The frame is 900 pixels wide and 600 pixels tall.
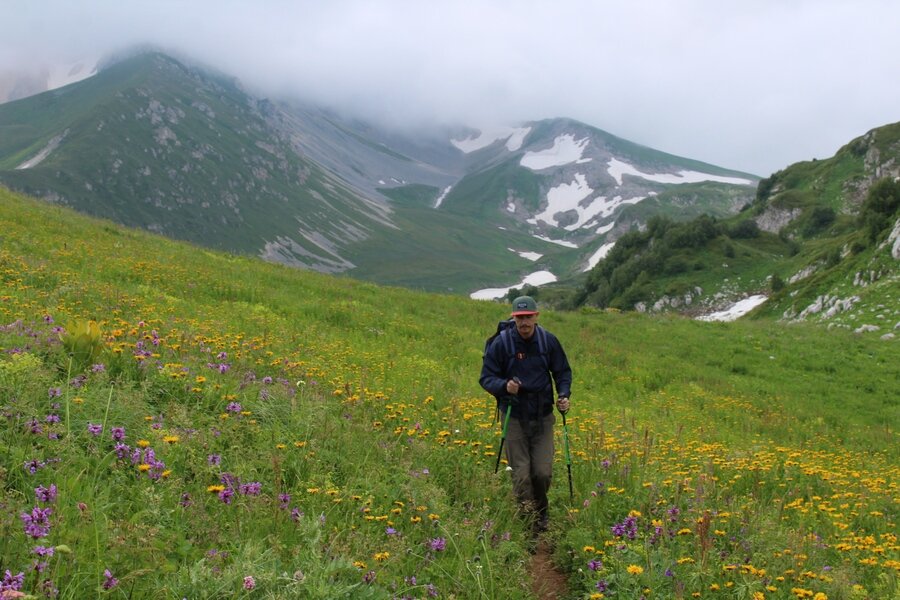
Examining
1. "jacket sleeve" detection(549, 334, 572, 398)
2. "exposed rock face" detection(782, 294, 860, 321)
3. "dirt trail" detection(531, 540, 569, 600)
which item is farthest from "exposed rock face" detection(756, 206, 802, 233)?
"dirt trail" detection(531, 540, 569, 600)

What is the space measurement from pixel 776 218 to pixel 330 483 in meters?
85.4

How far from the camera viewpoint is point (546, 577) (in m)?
6.22

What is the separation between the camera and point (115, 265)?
16.0 metres

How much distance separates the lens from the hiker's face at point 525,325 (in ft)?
24.3

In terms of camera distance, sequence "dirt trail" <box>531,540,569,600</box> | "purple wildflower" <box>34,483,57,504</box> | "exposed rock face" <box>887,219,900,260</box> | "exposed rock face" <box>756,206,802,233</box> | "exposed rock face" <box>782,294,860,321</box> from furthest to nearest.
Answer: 1. "exposed rock face" <box>756,206,802,233</box>
2. "exposed rock face" <box>887,219,900,260</box>
3. "exposed rock face" <box>782,294,860,321</box>
4. "dirt trail" <box>531,540,569,600</box>
5. "purple wildflower" <box>34,483,57,504</box>

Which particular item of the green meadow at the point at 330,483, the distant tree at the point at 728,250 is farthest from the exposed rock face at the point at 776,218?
the green meadow at the point at 330,483

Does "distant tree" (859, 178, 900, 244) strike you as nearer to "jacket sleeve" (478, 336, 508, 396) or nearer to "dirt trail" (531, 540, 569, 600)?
"jacket sleeve" (478, 336, 508, 396)

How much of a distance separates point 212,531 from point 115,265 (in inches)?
558

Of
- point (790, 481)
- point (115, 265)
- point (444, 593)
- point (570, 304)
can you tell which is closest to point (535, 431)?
point (444, 593)

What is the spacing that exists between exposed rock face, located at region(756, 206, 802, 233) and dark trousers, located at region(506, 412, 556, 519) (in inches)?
3046

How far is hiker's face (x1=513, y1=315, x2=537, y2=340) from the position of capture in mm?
7422

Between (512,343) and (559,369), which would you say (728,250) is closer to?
(559,369)

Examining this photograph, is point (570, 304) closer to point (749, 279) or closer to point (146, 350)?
point (749, 279)

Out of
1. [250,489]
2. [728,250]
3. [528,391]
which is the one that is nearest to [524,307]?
[528,391]
